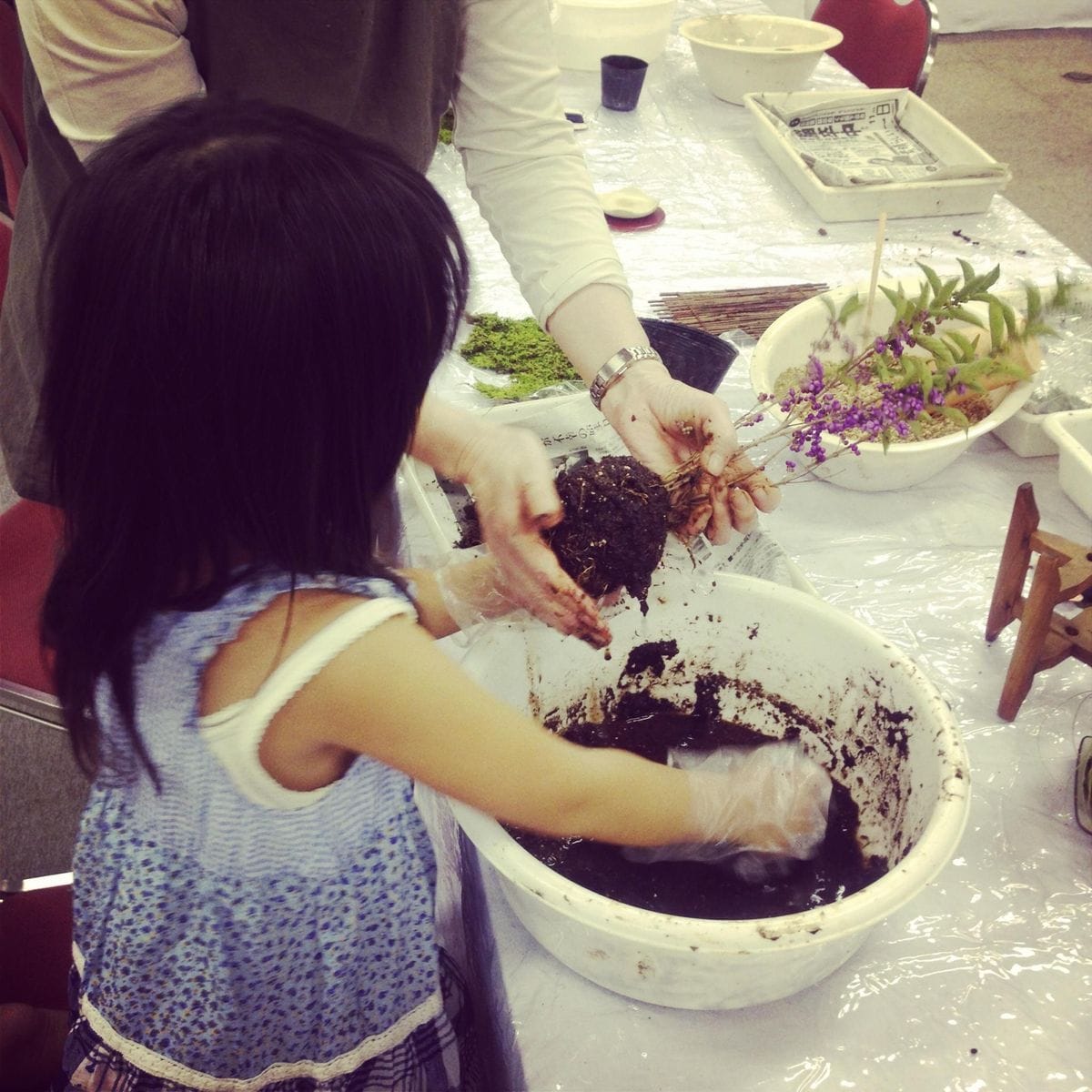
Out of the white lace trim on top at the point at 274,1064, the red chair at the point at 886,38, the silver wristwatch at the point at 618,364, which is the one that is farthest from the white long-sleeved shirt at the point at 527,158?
the red chair at the point at 886,38

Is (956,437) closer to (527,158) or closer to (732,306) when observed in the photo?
(732,306)

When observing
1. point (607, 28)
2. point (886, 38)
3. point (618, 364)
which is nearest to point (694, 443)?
point (618, 364)

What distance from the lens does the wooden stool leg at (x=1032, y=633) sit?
3.15 feet

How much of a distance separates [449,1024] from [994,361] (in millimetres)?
1155

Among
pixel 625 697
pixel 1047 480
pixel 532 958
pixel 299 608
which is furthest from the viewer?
pixel 1047 480

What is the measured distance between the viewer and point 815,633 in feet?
3.14

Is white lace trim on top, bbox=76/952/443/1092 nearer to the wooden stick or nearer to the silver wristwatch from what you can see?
the silver wristwatch

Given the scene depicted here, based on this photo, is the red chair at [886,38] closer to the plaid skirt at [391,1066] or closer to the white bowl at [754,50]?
the white bowl at [754,50]

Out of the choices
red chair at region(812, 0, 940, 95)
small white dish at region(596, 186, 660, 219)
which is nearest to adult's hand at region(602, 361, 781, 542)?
small white dish at region(596, 186, 660, 219)

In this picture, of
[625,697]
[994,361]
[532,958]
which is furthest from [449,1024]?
[994,361]

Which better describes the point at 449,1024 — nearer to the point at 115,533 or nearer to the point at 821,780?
the point at 821,780

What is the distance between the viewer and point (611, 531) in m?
0.93

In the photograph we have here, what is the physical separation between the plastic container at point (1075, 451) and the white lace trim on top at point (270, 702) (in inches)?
40.0

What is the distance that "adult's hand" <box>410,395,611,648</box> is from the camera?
89cm
